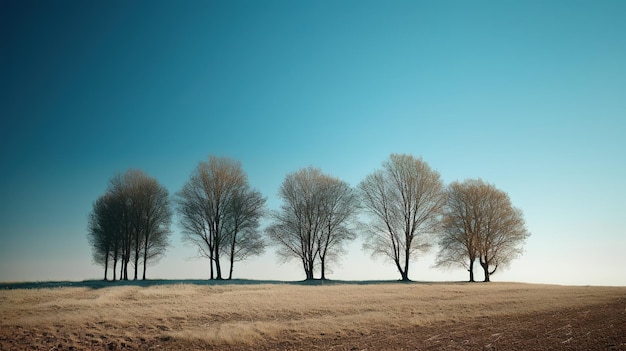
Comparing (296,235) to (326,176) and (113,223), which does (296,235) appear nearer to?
(326,176)

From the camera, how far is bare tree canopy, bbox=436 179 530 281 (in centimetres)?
4972

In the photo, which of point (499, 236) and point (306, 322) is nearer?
point (306, 322)

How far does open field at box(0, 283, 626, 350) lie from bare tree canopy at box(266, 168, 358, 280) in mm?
21987

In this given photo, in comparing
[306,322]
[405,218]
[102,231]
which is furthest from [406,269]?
[102,231]

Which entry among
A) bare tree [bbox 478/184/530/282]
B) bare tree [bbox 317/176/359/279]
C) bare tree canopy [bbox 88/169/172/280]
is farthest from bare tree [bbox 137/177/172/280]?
bare tree [bbox 478/184/530/282]

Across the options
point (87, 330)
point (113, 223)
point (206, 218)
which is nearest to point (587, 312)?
point (87, 330)

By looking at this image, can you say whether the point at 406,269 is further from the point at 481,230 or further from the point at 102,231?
the point at 102,231

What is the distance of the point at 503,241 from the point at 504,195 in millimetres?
6496

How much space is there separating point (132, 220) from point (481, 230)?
154 ft

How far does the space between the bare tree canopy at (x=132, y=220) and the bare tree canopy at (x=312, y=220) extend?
50.8 feet

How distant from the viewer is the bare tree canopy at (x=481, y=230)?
163 feet

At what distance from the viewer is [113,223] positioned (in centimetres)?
4897

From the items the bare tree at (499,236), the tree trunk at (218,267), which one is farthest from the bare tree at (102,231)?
the bare tree at (499,236)

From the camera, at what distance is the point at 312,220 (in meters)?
51.1
